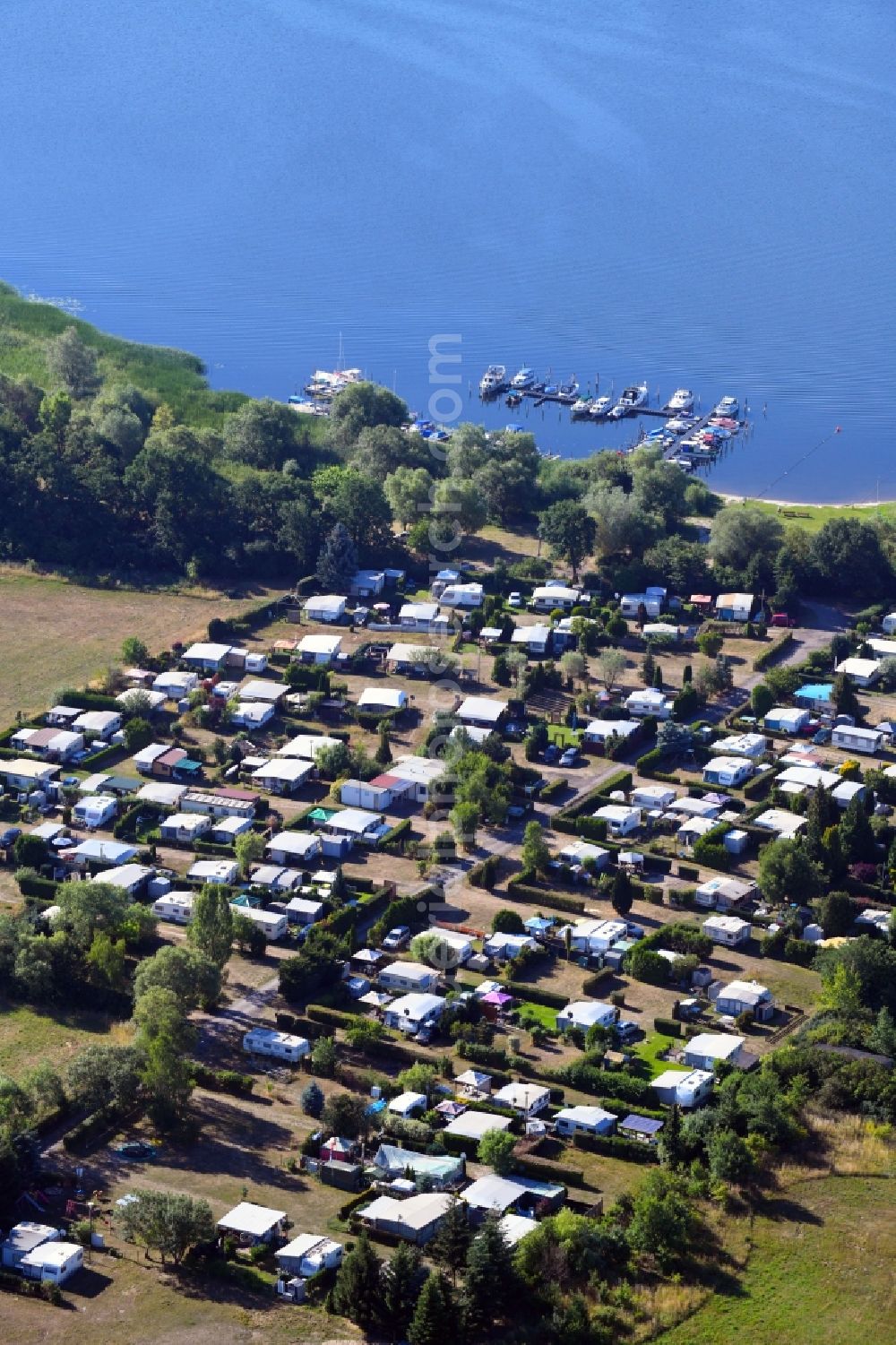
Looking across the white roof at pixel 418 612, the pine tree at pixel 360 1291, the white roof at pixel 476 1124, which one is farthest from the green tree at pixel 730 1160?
the white roof at pixel 418 612

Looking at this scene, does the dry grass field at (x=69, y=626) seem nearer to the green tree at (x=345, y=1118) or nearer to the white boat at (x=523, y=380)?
the green tree at (x=345, y=1118)

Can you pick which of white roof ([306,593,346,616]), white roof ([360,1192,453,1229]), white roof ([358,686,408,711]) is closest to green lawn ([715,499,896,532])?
white roof ([306,593,346,616])

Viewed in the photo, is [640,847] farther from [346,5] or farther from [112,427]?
[346,5]

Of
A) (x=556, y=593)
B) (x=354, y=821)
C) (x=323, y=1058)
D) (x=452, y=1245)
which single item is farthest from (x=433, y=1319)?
(x=556, y=593)

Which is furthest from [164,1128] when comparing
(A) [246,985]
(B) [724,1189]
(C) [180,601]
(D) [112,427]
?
(D) [112,427]

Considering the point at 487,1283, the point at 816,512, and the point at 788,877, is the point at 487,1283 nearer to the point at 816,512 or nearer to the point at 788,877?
the point at 788,877

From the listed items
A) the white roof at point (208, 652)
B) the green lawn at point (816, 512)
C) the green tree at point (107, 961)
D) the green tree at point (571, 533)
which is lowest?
the green tree at point (107, 961)
